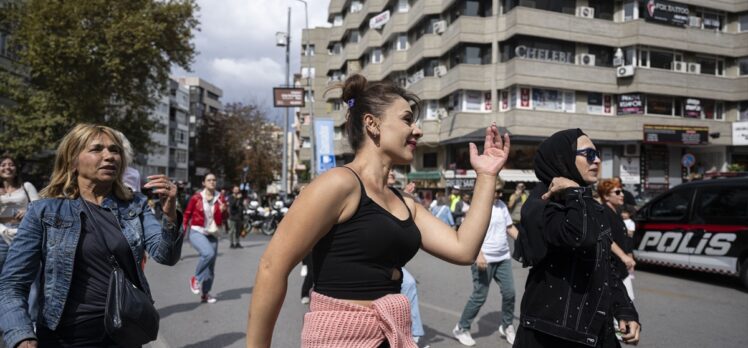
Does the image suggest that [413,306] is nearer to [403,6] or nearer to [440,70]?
[440,70]

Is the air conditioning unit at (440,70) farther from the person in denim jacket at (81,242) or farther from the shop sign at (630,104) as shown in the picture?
the person in denim jacket at (81,242)

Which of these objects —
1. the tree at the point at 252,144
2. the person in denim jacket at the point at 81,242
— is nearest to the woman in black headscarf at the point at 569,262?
the person in denim jacket at the point at 81,242

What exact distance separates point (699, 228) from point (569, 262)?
28.0ft

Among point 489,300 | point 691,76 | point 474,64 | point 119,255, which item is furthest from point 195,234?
point 691,76

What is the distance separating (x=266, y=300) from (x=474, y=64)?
30428 mm

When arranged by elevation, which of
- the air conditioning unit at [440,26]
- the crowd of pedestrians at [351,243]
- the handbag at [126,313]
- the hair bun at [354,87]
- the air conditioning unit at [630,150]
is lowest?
the handbag at [126,313]

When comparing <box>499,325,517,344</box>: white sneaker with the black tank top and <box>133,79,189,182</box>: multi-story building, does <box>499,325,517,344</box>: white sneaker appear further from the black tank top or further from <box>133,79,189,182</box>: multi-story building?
<box>133,79,189,182</box>: multi-story building

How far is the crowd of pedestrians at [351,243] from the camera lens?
72.6 inches

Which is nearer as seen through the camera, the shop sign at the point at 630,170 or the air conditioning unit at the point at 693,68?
the shop sign at the point at 630,170

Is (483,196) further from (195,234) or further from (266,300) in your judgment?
(195,234)

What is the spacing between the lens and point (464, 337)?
5637mm

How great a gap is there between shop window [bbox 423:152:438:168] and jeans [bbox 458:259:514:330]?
94.4 feet

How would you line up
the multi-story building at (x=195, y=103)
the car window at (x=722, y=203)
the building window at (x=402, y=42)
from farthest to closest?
1. the multi-story building at (x=195, y=103)
2. the building window at (x=402, y=42)
3. the car window at (x=722, y=203)

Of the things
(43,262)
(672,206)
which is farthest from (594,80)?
(43,262)
